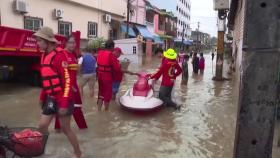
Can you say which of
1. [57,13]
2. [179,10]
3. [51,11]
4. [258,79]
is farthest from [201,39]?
[258,79]

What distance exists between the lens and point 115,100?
10.9 meters

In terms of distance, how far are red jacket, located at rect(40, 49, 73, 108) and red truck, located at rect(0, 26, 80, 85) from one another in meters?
4.76

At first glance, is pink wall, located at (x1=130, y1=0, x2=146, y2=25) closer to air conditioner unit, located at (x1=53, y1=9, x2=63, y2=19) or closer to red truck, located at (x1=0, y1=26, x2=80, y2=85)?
air conditioner unit, located at (x1=53, y1=9, x2=63, y2=19)

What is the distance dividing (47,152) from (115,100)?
4.78 m

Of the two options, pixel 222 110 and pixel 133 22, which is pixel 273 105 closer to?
pixel 222 110

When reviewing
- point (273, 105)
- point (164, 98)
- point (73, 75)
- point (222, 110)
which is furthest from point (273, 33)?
point (222, 110)

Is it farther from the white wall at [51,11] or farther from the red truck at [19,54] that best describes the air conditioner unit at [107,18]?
the red truck at [19,54]

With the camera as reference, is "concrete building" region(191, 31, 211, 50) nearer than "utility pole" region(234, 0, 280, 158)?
No

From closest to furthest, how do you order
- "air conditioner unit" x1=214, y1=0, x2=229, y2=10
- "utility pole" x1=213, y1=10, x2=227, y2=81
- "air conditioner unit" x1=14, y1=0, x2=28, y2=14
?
"air conditioner unit" x1=14, y1=0, x2=28, y2=14, "air conditioner unit" x1=214, y1=0, x2=229, y2=10, "utility pole" x1=213, y1=10, x2=227, y2=81

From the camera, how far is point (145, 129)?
8133 mm

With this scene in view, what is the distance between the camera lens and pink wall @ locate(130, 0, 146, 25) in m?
40.0

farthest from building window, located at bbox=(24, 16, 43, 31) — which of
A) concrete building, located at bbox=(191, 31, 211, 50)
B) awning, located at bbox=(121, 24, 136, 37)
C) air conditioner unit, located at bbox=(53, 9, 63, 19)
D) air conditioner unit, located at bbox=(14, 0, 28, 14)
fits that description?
concrete building, located at bbox=(191, 31, 211, 50)

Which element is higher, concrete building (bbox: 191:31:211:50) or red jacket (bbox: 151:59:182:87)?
concrete building (bbox: 191:31:211:50)

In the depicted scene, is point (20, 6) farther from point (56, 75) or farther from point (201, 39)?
point (201, 39)
